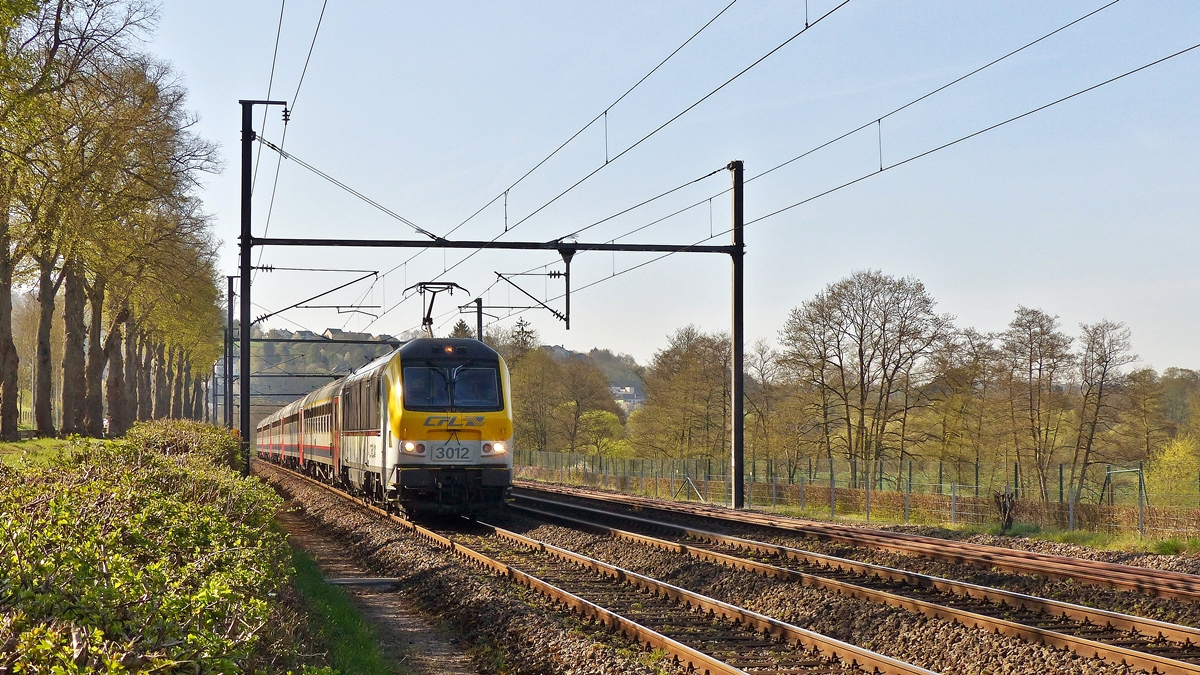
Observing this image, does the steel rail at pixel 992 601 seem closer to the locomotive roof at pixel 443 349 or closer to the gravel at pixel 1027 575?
the gravel at pixel 1027 575

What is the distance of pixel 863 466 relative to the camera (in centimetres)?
3203

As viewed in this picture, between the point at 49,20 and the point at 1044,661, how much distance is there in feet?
76.3

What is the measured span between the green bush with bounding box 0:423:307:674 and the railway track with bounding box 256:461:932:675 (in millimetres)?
3128

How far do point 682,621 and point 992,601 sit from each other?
3179mm

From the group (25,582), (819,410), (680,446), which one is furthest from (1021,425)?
(25,582)

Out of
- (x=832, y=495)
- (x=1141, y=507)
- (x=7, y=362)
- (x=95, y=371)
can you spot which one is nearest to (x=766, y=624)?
(x=1141, y=507)

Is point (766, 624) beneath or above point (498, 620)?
Answer: above

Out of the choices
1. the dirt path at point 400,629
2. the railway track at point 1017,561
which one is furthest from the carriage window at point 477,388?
the railway track at point 1017,561

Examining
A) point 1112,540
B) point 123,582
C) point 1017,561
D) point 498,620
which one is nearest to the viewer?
point 123,582

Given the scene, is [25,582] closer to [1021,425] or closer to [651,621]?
[651,621]

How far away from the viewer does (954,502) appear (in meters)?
23.7

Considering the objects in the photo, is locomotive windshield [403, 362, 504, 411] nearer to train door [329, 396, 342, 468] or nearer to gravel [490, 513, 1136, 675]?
gravel [490, 513, 1136, 675]

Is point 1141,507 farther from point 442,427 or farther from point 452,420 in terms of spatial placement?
point 442,427

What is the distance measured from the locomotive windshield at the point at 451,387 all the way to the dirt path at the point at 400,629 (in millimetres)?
3394
